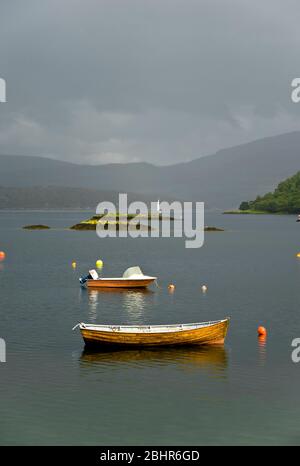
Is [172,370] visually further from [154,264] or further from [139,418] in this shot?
[154,264]

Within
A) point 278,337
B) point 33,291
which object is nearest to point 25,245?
point 33,291

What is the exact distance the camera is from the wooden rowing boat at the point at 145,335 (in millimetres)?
50812

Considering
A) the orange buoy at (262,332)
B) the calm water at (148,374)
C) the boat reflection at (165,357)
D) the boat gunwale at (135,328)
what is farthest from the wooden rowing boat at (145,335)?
the orange buoy at (262,332)

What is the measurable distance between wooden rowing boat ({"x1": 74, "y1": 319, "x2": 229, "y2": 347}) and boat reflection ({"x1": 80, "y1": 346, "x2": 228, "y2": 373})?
640mm

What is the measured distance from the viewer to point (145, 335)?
2010 inches

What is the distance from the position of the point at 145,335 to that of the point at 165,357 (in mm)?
2670

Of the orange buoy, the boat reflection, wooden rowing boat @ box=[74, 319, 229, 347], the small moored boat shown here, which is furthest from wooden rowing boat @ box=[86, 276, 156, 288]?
the boat reflection

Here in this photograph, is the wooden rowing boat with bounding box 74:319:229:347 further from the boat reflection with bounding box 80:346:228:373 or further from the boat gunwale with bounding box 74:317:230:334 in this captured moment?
the boat reflection with bounding box 80:346:228:373

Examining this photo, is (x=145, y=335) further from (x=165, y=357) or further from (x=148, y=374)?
(x=148, y=374)

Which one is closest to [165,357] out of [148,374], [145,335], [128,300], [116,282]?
[145,335]

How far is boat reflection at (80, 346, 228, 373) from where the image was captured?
47.8 meters

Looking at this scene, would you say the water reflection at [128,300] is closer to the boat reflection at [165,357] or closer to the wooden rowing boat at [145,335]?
the wooden rowing boat at [145,335]

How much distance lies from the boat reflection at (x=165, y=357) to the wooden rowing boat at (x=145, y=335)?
0.64m

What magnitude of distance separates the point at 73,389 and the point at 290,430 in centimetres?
1479
